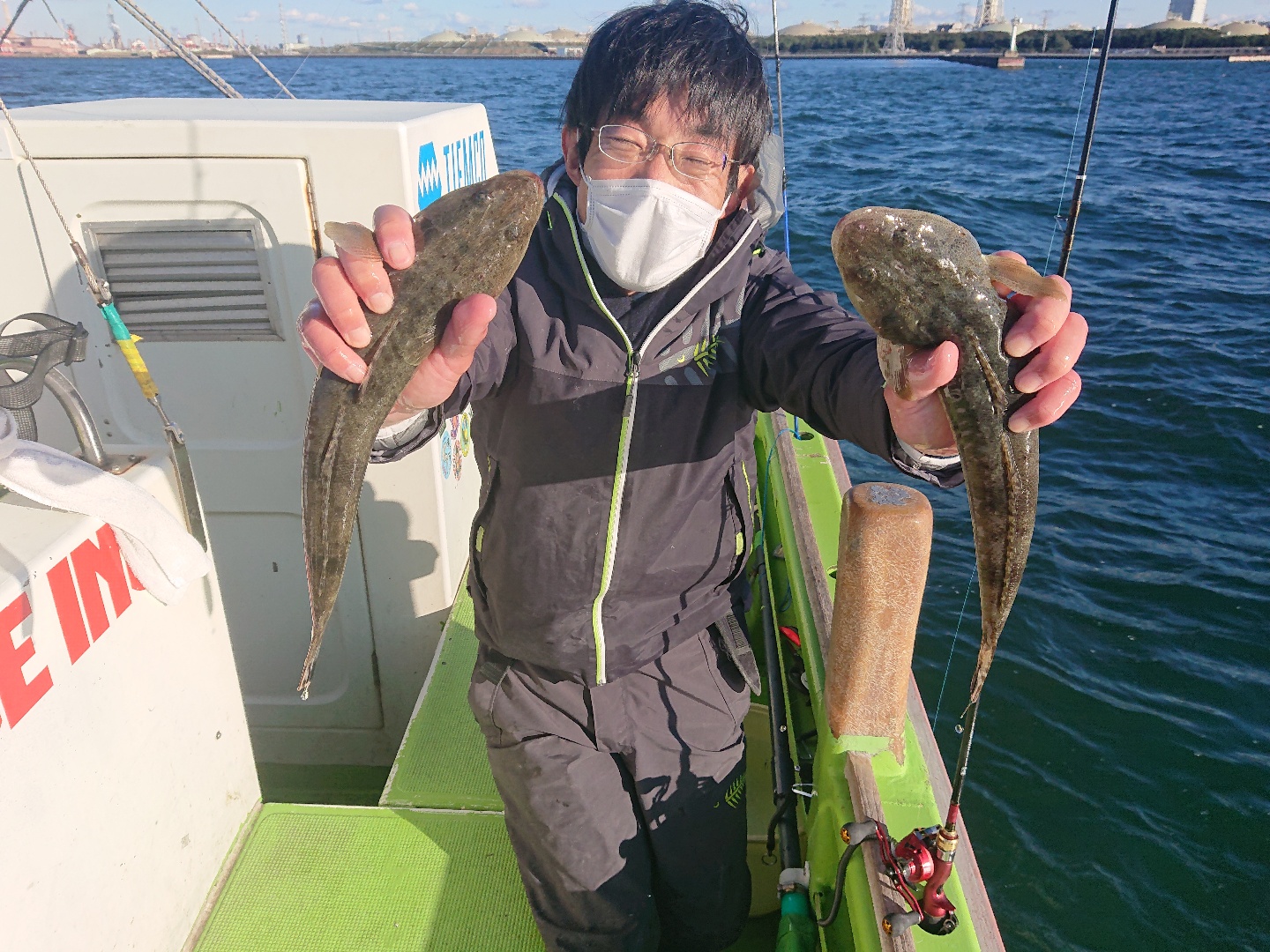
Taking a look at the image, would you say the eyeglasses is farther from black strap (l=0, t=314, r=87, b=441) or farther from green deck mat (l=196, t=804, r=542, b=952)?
green deck mat (l=196, t=804, r=542, b=952)

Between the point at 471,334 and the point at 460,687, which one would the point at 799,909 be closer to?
the point at 460,687

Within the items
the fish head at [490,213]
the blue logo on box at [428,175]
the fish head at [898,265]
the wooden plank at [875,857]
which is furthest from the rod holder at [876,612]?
the blue logo on box at [428,175]

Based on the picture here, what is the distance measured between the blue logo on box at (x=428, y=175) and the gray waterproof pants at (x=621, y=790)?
65.6 inches

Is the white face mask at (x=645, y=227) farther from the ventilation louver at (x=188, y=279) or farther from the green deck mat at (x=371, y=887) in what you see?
the green deck mat at (x=371, y=887)

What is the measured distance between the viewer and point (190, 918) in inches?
105

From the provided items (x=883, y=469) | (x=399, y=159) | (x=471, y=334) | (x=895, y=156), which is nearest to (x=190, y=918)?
(x=471, y=334)

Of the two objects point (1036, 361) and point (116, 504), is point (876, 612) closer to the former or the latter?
point (1036, 361)

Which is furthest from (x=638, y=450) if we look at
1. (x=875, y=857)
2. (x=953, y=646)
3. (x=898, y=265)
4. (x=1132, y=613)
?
(x=1132, y=613)

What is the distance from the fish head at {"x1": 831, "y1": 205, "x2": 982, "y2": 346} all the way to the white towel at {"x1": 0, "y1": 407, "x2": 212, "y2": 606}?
1.80 metres

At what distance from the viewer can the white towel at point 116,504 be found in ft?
6.64

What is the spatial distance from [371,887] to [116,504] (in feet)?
5.13

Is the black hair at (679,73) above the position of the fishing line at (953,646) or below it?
above

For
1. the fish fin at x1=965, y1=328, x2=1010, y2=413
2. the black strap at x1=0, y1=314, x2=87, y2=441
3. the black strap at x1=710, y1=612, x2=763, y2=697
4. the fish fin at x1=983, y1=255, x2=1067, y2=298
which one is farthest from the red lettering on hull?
the fish fin at x1=983, y1=255, x2=1067, y2=298

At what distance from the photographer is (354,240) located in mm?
1917
